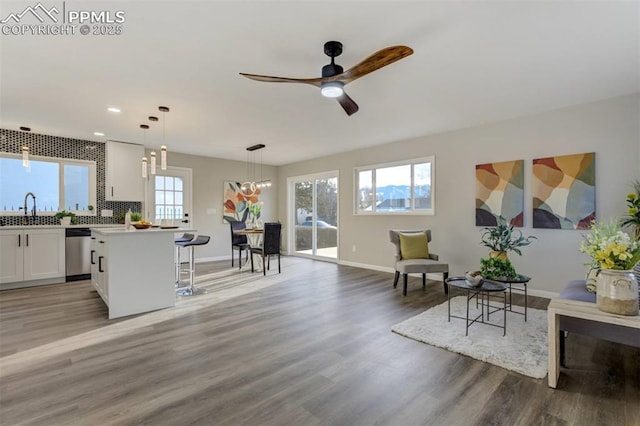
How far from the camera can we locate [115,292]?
10.8 feet

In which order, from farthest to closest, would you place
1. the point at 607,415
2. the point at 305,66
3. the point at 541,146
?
the point at 541,146 → the point at 305,66 → the point at 607,415

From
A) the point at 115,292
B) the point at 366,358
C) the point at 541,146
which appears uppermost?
the point at 541,146

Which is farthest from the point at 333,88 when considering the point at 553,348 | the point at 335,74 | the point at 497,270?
the point at 497,270

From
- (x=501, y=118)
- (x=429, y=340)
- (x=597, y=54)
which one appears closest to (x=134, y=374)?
(x=429, y=340)

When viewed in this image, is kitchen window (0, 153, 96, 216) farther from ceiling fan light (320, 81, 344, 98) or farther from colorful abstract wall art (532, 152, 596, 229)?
colorful abstract wall art (532, 152, 596, 229)

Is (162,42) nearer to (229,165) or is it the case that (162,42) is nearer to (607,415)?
(607,415)

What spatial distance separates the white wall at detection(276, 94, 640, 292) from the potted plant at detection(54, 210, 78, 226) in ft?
18.2

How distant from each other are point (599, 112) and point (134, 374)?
18.8ft

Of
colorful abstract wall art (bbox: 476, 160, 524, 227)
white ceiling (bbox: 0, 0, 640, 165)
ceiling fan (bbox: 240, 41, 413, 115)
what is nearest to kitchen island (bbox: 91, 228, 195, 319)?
white ceiling (bbox: 0, 0, 640, 165)

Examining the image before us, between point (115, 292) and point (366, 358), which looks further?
point (115, 292)

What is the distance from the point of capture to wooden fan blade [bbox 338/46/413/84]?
1926mm

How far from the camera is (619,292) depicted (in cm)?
183

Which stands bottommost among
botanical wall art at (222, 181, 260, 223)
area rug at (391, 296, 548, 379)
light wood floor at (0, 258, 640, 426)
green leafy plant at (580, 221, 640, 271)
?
light wood floor at (0, 258, 640, 426)

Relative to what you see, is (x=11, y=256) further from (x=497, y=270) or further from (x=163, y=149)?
(x=497, y=270)
